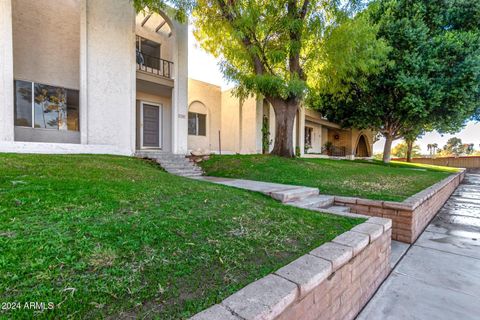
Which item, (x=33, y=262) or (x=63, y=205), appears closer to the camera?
A: (x=33, y=262)

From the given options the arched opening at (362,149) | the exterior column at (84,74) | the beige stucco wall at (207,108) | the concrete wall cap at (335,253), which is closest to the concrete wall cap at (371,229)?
the concrete wall cap at (335,253)

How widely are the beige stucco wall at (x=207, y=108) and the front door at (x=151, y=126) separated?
2.30 meters

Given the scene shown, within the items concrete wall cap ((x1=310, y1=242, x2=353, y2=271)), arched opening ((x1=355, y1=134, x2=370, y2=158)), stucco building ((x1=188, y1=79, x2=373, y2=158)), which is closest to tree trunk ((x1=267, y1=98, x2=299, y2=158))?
stucco building ((x1=188, y1=79, x2=373, y2=158))

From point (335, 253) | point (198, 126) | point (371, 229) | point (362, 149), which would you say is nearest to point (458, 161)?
point (362, 149)

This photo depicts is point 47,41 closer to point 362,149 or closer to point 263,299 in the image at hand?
point 263,299

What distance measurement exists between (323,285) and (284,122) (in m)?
8.49

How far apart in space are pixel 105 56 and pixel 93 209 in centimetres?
745

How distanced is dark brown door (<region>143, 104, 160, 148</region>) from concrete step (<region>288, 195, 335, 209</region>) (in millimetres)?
7883

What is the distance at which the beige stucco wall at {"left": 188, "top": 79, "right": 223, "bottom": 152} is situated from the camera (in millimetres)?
12930

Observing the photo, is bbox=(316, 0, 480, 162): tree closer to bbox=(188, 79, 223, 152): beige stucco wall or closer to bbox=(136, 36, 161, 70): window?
bbox=(188, 79, 223, 152): beige stucco wall

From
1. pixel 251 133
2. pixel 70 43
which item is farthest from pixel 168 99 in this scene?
pixel 251 133

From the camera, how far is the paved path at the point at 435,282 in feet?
7.64

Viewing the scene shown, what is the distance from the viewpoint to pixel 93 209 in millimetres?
2756

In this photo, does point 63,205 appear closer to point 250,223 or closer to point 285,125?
point 250,223
